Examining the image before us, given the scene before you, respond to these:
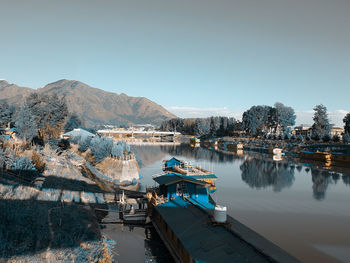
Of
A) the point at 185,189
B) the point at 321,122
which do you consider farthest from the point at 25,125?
the point at 321,122

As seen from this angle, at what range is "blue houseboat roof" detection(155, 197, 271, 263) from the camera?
42.6ft

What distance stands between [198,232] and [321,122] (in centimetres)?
11713

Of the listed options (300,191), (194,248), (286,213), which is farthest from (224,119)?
(194,248)

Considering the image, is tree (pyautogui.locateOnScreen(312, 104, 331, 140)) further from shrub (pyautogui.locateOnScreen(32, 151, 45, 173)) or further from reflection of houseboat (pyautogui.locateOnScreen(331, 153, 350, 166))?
shrub (pyautogui.locateOnScreen(32, 151, 45, 173))

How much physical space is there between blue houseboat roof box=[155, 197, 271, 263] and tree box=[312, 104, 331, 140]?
4371 inches

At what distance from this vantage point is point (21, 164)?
28.2 meters

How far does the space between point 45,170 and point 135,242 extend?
14026 mm

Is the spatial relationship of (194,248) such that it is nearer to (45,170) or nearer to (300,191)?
(45,170)

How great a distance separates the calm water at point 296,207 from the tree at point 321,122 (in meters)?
60.1

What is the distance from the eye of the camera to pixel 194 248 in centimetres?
1434

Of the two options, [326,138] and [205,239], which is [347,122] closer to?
[326,138]

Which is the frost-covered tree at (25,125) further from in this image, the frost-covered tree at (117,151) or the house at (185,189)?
the house at (185,189)

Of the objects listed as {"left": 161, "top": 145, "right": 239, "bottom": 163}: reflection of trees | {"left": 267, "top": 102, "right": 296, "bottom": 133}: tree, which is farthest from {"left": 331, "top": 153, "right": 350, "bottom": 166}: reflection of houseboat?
{"left": 267, "top": 102, "right": 296, "bottom": 133}: tree

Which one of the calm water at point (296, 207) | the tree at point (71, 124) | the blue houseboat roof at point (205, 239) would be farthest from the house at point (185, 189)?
the tree at point (71, 124)
